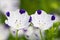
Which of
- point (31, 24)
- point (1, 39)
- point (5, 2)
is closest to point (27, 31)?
point (31, 24)

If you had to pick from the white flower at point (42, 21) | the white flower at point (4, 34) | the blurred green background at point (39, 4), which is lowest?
the white flower at point (4, 34)

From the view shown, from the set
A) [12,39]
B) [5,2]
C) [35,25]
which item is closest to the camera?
[35,25]

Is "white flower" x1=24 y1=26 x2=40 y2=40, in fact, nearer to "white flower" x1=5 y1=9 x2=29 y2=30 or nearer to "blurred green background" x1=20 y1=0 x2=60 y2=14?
"white flower" x1=5 y1=9 x2=29 y2=30

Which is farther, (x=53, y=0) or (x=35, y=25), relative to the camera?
(x=53, y=0)

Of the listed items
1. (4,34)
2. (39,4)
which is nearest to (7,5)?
(39,4)

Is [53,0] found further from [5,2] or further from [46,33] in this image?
[46,33]

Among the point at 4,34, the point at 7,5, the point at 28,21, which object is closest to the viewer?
the point at 28,21

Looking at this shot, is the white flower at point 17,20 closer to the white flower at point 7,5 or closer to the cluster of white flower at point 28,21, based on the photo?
the cluster of white flower at point 28,21

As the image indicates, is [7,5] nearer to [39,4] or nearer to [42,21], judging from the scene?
[39,4]

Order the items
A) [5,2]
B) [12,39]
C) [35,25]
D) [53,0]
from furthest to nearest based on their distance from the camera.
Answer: [53,0], [5,2], [12,39], [35,25]

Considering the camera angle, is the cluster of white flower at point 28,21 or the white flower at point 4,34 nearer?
the cluster of white flower at point 28,21

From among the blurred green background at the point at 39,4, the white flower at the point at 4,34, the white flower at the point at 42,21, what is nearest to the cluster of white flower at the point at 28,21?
the white flower at the point at 42,21
